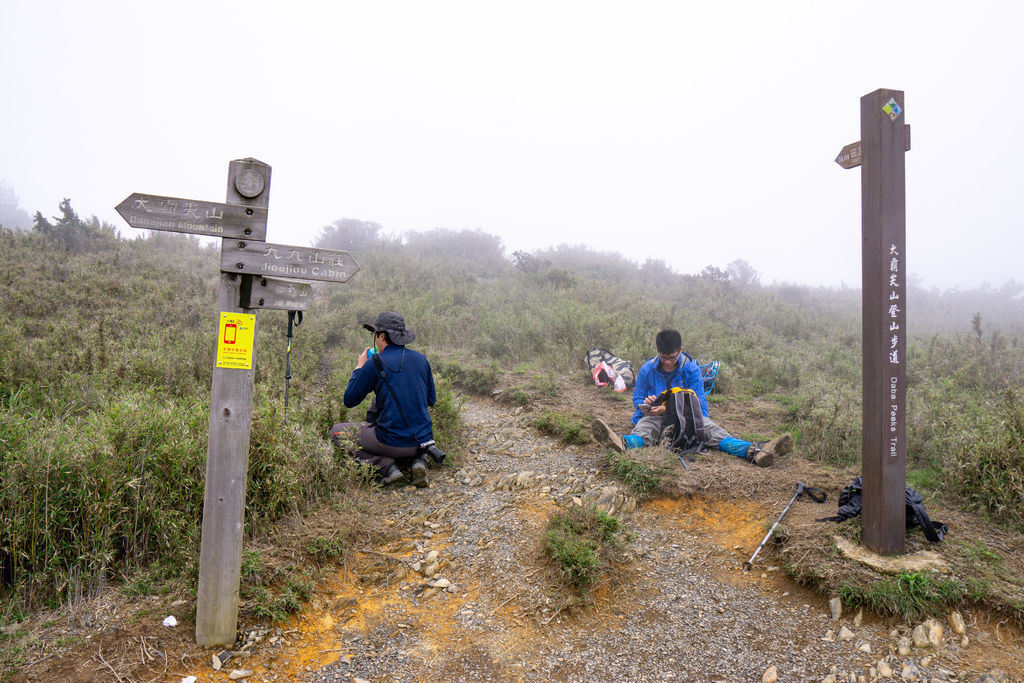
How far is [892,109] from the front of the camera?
3.42 metres

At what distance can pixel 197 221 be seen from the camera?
265 cm

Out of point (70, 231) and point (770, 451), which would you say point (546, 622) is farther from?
point (70, 231)

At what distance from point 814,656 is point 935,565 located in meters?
1.13

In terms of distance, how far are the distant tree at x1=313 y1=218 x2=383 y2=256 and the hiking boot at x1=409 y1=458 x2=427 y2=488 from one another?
19290 millimetres

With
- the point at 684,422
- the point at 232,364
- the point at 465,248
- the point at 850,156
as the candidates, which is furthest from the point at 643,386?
the point at 465,248

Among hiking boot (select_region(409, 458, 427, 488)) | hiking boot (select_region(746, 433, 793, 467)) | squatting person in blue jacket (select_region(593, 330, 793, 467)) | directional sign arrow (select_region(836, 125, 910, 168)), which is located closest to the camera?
directional sign arrow (select_region(836, 125, 910, 168))

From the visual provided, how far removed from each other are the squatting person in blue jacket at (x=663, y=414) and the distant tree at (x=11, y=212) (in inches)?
1278

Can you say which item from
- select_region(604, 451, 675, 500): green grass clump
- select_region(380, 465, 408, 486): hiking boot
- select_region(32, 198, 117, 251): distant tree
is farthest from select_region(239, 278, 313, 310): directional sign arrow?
select_region(32, 198, 117, 251): distant tree

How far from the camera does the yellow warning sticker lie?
105 inches

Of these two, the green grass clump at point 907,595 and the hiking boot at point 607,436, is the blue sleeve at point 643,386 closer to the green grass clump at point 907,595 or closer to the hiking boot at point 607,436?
the hiking boot at point 607,436

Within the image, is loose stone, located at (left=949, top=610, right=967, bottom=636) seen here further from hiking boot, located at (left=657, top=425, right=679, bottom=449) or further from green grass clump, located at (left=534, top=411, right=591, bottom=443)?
Answer: green grass clump, located at (left=534, top=411, right=591, bottom=443)

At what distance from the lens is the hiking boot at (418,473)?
4.95m

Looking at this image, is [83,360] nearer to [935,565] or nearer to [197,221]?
[197,221]

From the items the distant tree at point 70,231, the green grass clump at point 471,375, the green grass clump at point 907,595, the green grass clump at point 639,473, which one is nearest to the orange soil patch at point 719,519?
the green grass clump at point 639,473
